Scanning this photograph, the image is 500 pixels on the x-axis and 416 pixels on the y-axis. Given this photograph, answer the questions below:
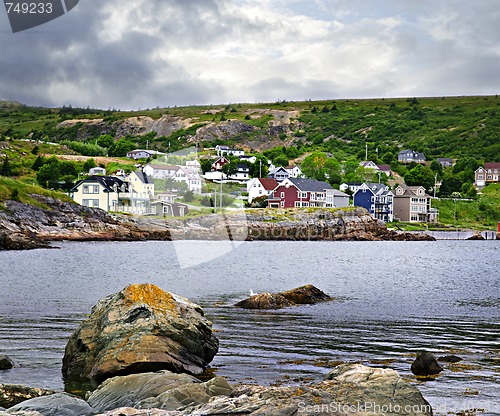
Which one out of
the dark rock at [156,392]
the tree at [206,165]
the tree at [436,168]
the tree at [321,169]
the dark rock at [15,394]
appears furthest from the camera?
the tree at [436,168]

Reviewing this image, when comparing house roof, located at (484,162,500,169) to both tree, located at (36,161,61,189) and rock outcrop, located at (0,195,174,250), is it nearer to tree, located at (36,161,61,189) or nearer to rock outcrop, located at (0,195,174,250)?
rock outcrop, located at (0,195,174,250)

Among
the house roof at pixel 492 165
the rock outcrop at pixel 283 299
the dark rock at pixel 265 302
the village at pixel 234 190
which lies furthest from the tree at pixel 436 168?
the dark rock at pixel 265 302

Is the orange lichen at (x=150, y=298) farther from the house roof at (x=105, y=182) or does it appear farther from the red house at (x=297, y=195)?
the red house at (x=297, y=195)

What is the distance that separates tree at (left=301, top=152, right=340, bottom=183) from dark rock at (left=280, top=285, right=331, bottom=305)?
137 meters

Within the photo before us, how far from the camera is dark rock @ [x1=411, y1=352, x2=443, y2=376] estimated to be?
1574cm

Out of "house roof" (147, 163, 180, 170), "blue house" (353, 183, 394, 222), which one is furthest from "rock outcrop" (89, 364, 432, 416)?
"blue house" (353, 183, 394, 222)

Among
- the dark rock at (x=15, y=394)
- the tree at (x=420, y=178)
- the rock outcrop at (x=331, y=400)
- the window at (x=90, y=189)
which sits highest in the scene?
the tree at (x=420, y=178)

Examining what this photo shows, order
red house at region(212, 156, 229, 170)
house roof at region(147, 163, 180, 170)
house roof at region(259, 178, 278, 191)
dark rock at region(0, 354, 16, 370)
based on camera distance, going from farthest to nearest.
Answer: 1. red house at region(212, 156, 229, 170)
2. house roof at region(259, 178, 278, 191)
3. house roof at region(147, 163, 180, 170)
4. dark rock at region(0, 354, 16, 370)

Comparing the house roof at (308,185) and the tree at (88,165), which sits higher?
the tree at (88,165)

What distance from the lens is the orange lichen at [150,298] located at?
51.5ft

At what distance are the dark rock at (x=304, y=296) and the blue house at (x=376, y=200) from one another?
4308 inches

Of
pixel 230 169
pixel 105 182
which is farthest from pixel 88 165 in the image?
pixel 230 169

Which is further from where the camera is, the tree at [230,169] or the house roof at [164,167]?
the tree at [230,169]

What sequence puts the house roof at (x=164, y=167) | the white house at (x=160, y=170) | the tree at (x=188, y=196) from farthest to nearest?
the white house at (x=160, y=170) → the house roof at (x=164, y=167) → the tree at (x=188, y=196)
